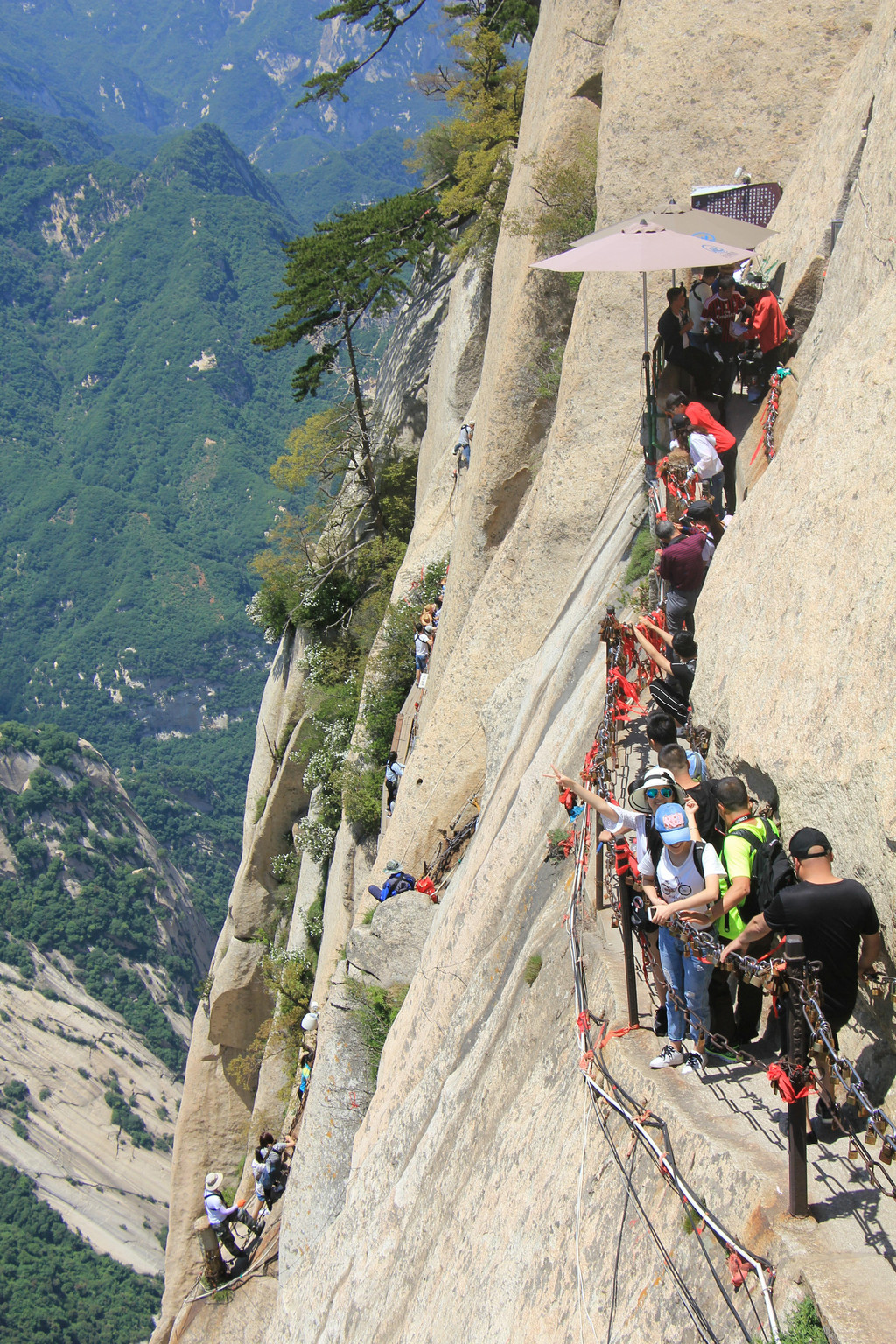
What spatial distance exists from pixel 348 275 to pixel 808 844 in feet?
79.3

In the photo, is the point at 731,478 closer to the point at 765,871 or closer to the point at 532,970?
the point at 532,970

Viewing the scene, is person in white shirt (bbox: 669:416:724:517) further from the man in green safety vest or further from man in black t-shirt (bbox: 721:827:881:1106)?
man in black t-shirt (bbox: 721:827:881:1106)

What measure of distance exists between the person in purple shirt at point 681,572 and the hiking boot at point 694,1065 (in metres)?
3.58

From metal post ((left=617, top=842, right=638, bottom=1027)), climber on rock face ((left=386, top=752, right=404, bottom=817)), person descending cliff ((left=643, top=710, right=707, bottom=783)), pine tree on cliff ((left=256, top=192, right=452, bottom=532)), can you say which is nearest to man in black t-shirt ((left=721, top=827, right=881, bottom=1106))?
metal post ((left=617, top=842, right=638, bottom=1027))

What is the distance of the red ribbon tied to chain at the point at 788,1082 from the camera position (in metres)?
4.00

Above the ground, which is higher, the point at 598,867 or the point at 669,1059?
the point at 598,867

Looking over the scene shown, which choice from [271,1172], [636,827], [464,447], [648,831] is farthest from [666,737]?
[464,447]

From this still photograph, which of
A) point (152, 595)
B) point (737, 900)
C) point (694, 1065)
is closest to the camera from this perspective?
point (737, 900)

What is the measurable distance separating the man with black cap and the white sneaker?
3.56ft

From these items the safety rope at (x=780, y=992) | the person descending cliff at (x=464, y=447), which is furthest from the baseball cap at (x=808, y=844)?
the person descending cliff at (x=464, y=447)

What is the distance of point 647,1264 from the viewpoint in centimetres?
479

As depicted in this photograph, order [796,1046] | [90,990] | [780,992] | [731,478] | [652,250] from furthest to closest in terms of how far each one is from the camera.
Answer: [90,990] < [731,478] < [652,250] < [780,992] < [796,1046]

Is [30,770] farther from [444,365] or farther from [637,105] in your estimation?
[637,105]

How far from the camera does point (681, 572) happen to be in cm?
817
